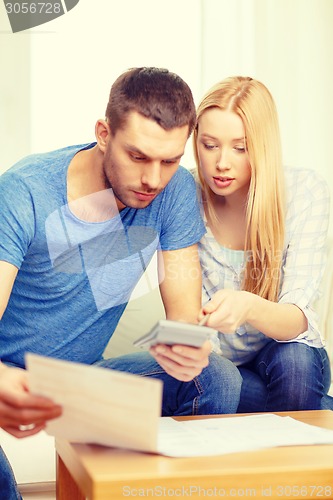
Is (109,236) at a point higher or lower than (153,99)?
lower

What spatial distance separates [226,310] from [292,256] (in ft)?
1.26

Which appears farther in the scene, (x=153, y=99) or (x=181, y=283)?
(x=181, y=283)

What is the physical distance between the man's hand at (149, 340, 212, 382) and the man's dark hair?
44 centimetres

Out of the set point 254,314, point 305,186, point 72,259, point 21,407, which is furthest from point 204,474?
point 305,186

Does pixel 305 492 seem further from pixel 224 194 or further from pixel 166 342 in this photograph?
pixel 224 194

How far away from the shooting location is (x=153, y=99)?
4.55ft

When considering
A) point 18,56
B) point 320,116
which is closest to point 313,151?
point 320,116

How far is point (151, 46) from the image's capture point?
2.46m

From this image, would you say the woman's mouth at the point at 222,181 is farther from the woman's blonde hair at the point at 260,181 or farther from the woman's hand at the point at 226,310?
the woman's hand at the point at 226,310

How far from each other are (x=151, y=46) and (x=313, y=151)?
69 cm

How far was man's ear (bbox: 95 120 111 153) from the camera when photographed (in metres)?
1.46

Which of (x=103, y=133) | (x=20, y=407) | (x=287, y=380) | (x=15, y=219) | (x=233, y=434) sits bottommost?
(x=287, y=380)

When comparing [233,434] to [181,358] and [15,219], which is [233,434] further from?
[15,219]

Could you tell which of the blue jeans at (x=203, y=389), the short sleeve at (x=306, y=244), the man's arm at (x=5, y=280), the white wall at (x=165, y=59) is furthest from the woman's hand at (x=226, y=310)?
the white wall at (x=165, y=59)
